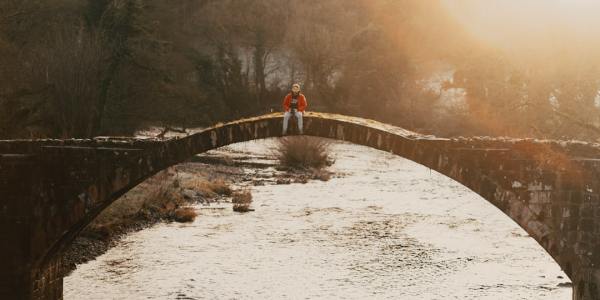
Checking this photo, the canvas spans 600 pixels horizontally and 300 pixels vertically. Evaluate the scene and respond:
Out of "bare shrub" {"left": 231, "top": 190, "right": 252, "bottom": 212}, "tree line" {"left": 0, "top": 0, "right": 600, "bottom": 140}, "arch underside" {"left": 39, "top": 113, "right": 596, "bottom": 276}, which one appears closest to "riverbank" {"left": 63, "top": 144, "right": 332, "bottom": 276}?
"bare shrub" {"left": 231, "top": 190, "right": 252, "bottom": 212}

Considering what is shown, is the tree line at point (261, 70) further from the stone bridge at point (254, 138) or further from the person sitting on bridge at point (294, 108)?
the person sitting on bridge at point (294, 108)

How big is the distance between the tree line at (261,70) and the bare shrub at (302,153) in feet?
20.0

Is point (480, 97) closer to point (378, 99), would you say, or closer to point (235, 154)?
point (235, 154)

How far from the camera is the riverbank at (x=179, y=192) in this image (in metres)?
24.2

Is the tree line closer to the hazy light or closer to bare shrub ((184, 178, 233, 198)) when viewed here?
the hazy light

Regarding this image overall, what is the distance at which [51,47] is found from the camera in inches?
1521

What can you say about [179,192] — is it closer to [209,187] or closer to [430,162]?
[209,187]

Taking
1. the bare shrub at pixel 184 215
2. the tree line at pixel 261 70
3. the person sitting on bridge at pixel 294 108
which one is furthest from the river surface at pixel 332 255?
the person sitting on bridge at pixel 294 108

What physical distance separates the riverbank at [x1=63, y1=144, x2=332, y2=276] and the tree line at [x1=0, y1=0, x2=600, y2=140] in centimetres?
382

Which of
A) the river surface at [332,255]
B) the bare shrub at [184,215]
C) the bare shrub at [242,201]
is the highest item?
the bare shrub at [242,201]

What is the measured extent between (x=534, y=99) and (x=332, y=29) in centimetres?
3923

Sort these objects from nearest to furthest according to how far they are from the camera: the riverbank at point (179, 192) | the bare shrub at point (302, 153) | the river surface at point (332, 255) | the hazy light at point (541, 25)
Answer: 1. the river surface at point (332, 255)
2. the riverbank at point (179, 192)
3. the hazy light at point (541, 25)
4. the bare shrub at point (302, 153)

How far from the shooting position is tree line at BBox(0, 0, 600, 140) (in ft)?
85.8

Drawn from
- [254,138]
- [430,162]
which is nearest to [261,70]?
[254,138]
